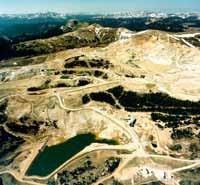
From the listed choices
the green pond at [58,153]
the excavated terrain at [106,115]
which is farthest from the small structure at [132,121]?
the green pond at [58,153]

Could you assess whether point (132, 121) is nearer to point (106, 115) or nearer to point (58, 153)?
point (106, 115)

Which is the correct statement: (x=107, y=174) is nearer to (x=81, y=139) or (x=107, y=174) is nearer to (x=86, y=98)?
(x=81, y=139)

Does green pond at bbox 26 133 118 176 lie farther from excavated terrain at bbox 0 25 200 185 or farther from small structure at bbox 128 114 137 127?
small structure at bbox 128 114 137 127

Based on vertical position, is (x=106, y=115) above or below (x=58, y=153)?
above

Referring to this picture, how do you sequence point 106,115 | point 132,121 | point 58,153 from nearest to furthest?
point 58,153 → point 132,121 → point 106,115

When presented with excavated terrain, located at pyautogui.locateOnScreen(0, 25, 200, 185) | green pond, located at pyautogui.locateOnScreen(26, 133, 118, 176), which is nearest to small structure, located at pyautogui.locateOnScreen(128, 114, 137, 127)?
excavated terrain, located at pyautogui.locateOnScreen(0, 25, 200, 185)

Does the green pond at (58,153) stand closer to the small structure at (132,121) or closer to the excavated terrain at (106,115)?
the excavated terrain at (106,115)

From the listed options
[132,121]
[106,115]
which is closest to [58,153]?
[106,115]
